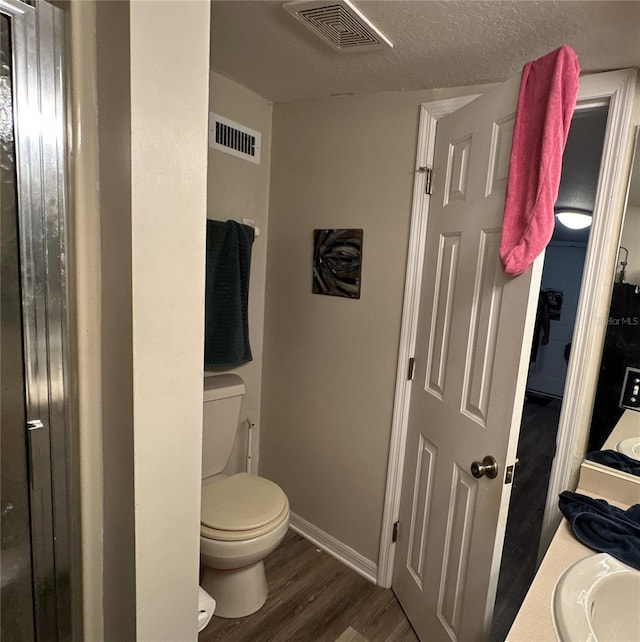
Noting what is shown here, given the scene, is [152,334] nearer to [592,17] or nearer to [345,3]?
[345,3]

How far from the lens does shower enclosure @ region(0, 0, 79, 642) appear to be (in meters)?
0.77

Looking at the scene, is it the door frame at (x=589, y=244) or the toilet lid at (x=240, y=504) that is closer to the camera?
the door frame at (x=589, y=244)

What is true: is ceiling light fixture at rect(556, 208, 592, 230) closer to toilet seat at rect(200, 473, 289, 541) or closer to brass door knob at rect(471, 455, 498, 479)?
brass door knob at rect(471, 455, 498, 479)

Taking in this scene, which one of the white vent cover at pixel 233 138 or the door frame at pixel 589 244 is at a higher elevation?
the white vent cover at pixel 233 138

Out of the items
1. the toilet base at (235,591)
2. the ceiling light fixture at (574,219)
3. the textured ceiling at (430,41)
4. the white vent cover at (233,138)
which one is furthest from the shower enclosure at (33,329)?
the ceiling light fixture at (574,219)

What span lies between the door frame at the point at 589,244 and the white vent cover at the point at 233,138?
84 cm

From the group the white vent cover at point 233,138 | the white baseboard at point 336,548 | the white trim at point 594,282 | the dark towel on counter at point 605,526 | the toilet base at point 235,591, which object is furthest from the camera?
the white baseboard at point 336,548

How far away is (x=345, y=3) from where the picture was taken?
44.5 inches

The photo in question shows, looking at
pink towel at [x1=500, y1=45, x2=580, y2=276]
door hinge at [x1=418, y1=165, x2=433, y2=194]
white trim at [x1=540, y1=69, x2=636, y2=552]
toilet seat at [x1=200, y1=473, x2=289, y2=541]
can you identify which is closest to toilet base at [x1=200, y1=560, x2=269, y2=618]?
toilet seat at [x1=200, y1=473, x2=289, y2=541]

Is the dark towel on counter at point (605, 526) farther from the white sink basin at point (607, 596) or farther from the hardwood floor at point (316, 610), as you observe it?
the hardwood floor at point (316, 610)

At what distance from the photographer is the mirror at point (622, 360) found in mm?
1309

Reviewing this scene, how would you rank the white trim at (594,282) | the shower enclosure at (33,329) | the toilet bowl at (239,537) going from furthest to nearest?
the toilet bowl at (239,537) < the white trim at (594,282) < the shower enclosure at (33,329)

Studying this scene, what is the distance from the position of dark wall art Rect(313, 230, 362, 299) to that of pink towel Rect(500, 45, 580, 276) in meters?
0.82

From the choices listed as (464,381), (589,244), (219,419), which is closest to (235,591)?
(219,419)
